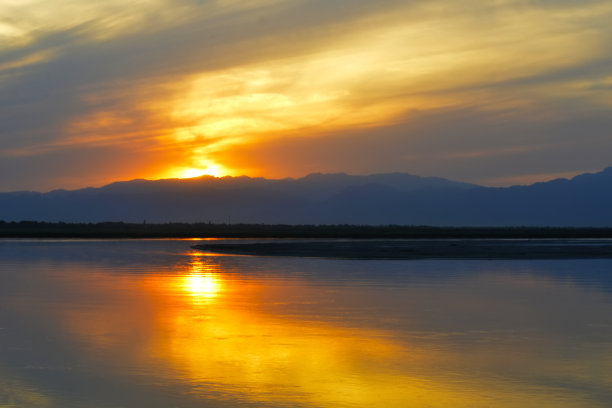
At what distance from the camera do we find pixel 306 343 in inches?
643

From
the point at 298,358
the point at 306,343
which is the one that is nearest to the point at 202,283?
the point at 306,343

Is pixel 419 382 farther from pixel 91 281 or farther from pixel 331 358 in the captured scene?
pixel 91 281

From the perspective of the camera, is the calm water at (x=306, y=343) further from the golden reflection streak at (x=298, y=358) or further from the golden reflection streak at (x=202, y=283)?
the golden reflection streak at (x=202, y=283)

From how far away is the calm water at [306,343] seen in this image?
11969mm

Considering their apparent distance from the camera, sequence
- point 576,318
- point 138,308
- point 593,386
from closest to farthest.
→ point 593,386
point 576,318
point 138,308

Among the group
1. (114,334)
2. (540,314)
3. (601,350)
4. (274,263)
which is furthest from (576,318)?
(274,263)

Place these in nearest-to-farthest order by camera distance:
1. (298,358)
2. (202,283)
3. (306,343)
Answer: (298,358), (306,343), (202,283)

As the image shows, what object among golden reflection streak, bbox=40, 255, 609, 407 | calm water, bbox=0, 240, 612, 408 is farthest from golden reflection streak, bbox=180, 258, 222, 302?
golden reflection streak, bbox=40, 255, 609, 407

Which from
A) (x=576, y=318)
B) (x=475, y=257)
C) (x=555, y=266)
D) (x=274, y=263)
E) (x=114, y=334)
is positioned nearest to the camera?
(x=114, y=334)

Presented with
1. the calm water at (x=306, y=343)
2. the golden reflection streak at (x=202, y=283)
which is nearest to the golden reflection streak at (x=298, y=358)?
the calm water at (x=306, y=343)

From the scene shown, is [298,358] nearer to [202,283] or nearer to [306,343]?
[306,343]

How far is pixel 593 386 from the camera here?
12422mm

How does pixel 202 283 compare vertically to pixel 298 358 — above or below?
above

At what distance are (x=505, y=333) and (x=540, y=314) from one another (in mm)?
3649
